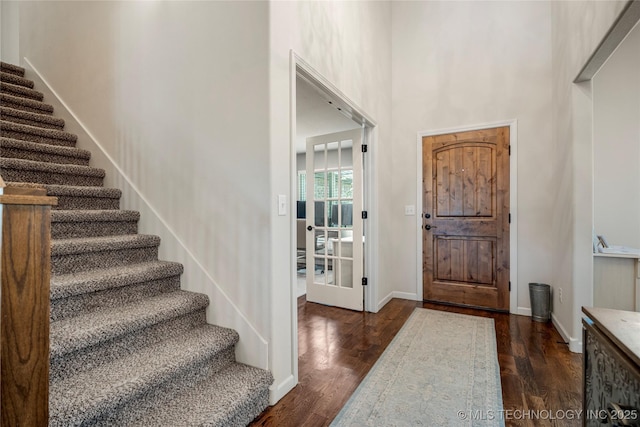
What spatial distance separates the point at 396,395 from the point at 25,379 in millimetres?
1763

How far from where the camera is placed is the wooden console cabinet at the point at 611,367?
697 mm

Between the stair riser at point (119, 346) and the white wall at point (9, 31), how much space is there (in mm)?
3979

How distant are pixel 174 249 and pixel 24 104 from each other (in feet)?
6.87

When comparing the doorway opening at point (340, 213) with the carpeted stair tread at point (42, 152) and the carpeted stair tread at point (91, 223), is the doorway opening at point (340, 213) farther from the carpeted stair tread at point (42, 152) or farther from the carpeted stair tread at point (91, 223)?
the carpeted stair tread at point (42, 152)

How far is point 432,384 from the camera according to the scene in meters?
1.97

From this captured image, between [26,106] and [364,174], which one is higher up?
[26,106]

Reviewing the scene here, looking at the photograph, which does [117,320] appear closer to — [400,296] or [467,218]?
[400,296]

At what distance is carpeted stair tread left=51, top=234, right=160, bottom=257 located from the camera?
1.76 m

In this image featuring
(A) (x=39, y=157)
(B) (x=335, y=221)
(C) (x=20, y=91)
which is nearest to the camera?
(A) (x=39, y=157)

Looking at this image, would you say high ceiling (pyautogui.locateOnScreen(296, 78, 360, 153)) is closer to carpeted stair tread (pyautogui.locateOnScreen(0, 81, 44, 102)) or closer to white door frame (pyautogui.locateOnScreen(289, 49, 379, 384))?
white door frame (pyautogui.locateOnScreen(289, 49, 379, 384))

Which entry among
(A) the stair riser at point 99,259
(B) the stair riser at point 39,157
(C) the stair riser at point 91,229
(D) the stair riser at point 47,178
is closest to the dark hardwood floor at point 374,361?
(A) the stair riser at point 99,259

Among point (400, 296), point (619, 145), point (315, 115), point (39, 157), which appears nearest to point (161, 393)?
point (39, 157)

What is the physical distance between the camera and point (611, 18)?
1.72 meters

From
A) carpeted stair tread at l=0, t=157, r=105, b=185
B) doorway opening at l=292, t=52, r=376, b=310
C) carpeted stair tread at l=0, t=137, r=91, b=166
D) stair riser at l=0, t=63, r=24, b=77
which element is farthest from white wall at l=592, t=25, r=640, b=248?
stair riser at l=0, t=63, r=24, b=77
